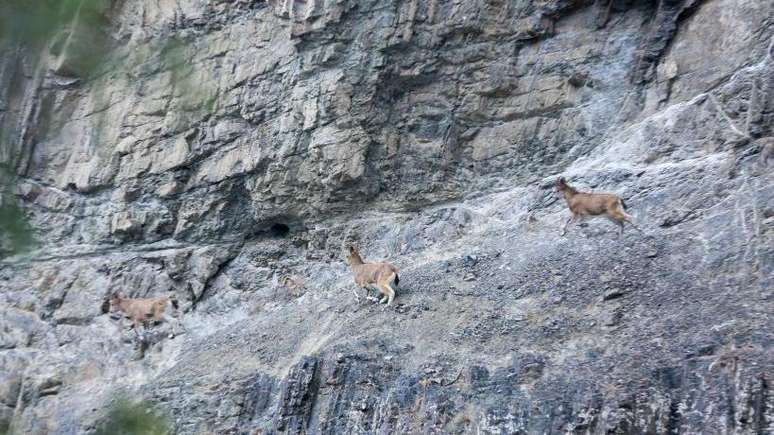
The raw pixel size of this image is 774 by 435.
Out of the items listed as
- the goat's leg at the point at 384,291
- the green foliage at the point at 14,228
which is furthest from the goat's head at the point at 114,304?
the green foliage at the point at 14,228

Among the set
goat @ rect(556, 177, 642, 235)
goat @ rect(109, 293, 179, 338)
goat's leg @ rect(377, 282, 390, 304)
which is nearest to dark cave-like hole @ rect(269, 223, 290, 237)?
goat @ rect(109, 293, 179, 338)

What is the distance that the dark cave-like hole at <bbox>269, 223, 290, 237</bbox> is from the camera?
2233 centimetres

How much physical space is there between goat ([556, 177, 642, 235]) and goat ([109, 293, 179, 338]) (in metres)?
9.10

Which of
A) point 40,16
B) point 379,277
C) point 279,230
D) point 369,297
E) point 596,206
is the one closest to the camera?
point 40,16

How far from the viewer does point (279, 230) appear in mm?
22516

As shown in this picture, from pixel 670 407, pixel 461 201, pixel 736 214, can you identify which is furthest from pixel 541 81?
pixel 670 407

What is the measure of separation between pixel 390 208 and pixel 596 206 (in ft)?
19.5

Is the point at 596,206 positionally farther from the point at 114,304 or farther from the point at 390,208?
the point at 114,304

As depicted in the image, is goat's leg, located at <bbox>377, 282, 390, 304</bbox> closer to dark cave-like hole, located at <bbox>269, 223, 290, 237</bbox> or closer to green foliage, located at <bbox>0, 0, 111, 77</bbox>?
dark cave-like hole, located at <bbox>269, 223, 290, 237</bbox>

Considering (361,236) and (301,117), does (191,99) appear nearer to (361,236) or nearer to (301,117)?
(301,117)

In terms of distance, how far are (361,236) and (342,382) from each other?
6.40 m

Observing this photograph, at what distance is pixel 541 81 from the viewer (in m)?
20.7

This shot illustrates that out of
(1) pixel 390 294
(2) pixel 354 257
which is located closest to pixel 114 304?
(2) pixel 354 257

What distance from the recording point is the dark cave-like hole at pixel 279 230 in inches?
879
